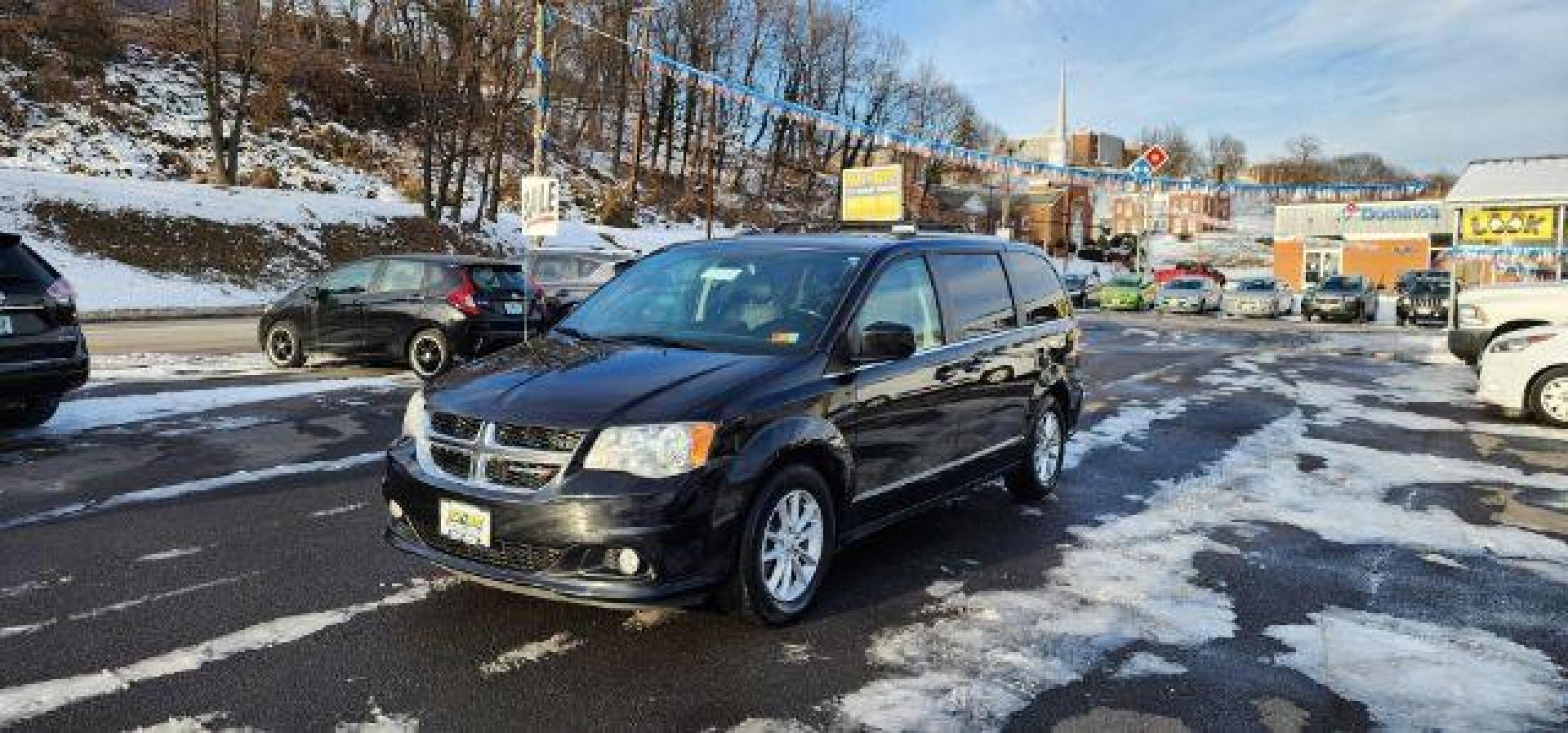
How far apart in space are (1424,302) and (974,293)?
103 feet

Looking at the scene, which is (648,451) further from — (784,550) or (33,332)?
(33,332)

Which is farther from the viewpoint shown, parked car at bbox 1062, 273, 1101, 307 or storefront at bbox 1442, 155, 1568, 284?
parked car at bbox 1062, 273, 1101, 307

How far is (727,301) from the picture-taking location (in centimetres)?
525

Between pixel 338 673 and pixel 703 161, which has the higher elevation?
pixel 703 161

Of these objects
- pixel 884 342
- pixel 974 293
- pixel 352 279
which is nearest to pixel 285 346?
pixel 352 279

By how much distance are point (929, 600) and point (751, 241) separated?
210 centimetres

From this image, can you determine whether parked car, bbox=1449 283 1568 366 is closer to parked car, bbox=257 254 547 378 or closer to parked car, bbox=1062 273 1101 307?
parked car, bbox=257 254 547 378

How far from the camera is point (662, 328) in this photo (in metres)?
5.17

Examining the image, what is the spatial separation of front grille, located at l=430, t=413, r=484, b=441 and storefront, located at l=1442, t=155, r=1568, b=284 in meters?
18.6

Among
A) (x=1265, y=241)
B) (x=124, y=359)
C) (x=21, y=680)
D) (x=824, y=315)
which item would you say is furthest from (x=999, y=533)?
(x=1265, y=241)

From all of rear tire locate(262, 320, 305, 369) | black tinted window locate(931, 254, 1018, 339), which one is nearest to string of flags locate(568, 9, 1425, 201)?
rear tire locate(262, 320, 305, 369)

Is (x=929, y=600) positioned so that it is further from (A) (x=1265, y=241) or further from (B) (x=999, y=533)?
(A) (x=1265, y=241)

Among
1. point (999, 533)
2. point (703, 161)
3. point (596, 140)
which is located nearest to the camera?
point (999, 533)

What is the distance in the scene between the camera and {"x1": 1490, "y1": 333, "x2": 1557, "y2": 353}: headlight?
10820 millimetres
